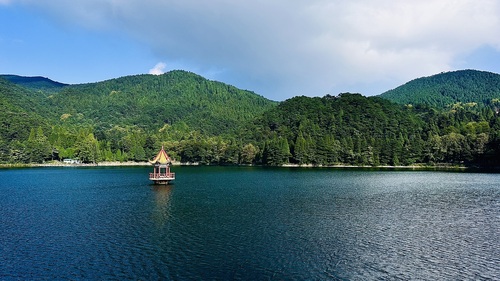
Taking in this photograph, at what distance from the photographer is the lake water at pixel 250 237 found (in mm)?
20703

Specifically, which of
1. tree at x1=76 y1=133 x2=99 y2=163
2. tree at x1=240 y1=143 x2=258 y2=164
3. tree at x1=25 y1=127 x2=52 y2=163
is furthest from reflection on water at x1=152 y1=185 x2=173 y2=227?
tree at x1=25 y1=127 x2=52 y2=163

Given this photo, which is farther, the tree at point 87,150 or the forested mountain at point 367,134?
the tree at point 87,150

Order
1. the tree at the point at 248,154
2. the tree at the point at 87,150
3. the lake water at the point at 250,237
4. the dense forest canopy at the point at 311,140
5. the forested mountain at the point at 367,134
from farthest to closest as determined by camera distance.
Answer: the tree at the point at 87,150
the tree at the point at 248,154
the dense forest canopy at the point at 311,140
the forested mountain at the point at 367,134
the lake water at the point at 250,237

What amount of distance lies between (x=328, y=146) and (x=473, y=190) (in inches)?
2870

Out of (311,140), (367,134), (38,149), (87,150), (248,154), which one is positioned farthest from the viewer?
(367,134)

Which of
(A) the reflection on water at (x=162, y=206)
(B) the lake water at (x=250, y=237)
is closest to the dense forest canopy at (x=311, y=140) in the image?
(B) the lake water at (x=250, y=237)

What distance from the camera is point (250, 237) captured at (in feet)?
91.0

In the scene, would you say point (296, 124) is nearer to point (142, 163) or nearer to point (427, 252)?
point (142, 163)

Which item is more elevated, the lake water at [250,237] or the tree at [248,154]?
the tree at [248,154]

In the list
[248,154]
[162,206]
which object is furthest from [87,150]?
[162,206]

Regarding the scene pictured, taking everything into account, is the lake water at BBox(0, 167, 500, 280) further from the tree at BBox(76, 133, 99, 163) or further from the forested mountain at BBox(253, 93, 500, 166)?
the tree at BBox(76, 133, 99, 163)

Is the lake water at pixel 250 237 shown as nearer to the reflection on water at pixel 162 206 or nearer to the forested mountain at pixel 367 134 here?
the reflection on water at pixel 162 206

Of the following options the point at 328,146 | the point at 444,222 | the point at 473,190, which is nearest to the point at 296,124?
the point at 328,146

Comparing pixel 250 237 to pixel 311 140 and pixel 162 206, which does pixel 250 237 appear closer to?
pixel 162 206
